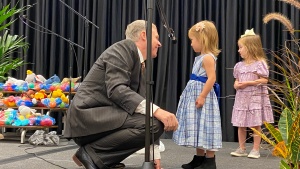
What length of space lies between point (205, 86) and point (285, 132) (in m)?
1.46

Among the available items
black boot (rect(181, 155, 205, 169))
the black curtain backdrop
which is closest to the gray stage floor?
black boot (rect(181, 155, 205, 169))

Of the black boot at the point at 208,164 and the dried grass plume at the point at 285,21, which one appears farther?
the black boot at the point at 208,164

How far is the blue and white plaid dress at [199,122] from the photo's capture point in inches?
108

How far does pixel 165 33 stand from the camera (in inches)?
207

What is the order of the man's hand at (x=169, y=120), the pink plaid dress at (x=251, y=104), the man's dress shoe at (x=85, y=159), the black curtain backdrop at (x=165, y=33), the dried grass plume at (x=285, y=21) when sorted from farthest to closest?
the black curtain backdrop at (x=165, y=33), the pink plaid dress at (x=251, y=104), the man's dress shoe at (x=85, y=159), the man's hand at (x=169, y=120), the dried grass plume at (x=285, y=21)

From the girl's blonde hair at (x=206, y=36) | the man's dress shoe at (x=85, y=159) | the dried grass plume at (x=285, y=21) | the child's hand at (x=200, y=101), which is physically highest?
the girl's blonde hair at (x=206, y=36)

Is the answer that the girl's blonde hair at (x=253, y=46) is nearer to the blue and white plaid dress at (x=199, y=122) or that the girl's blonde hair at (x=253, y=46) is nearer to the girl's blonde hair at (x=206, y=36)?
the girl's blonde hair at (x=206, y=36)

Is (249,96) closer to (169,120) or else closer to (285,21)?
(169,120)

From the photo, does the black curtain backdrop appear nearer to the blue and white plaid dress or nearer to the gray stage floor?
the gray stage floor

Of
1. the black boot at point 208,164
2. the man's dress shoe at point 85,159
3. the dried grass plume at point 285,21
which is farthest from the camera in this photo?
the black boot at point 208,164

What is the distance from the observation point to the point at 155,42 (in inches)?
99.3

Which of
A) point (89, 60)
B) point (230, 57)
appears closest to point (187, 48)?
point (230, 57)

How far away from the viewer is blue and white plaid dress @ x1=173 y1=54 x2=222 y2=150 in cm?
274

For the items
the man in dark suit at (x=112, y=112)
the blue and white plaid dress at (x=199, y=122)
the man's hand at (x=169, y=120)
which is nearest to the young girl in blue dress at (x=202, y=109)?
the blue and white plaid dress at (x=199, y=122)
